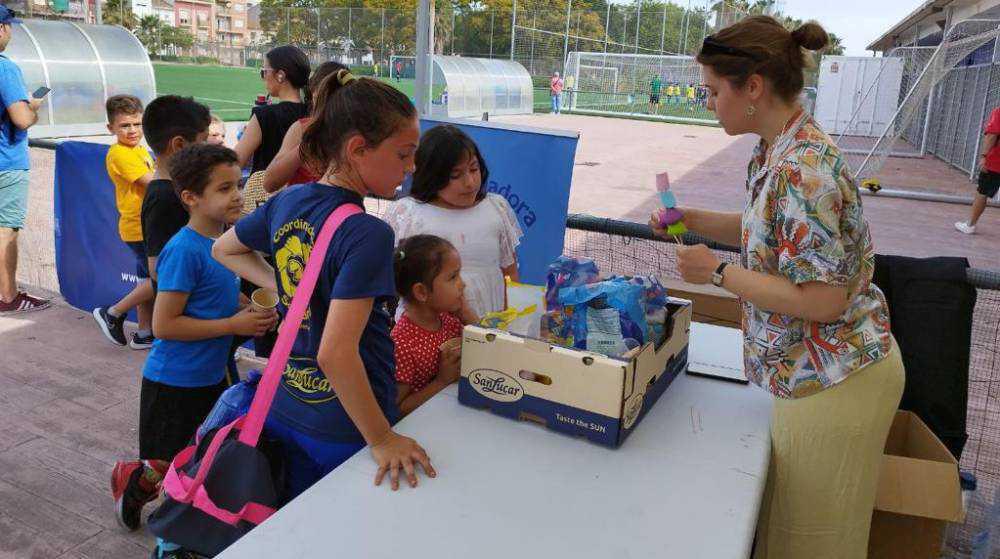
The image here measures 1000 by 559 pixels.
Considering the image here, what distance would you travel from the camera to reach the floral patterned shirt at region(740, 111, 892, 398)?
156cm

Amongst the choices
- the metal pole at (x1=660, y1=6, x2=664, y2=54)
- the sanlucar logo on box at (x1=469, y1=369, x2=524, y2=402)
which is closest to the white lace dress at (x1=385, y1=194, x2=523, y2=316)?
the sanlucar logo on box at (x1=469, y1=369, x2=524, y2=402)

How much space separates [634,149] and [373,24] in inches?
763

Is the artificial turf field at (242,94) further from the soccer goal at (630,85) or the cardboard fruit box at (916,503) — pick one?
the cardboard fruit box at (916,503)

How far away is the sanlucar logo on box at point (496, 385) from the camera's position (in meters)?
1.75

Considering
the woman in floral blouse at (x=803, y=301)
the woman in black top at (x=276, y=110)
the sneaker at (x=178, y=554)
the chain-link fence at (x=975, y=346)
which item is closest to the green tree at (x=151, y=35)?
the woman in black top at (x=276, y=110)

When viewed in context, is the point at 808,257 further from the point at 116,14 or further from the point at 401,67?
the point at 116,14

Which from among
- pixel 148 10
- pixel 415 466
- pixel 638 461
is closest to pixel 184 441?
pixel 415 466

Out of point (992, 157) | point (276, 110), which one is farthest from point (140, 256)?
point (992, 157)

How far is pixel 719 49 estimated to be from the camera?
1711 millimetres

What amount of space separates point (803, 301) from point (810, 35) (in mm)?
631

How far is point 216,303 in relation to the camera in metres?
2.45

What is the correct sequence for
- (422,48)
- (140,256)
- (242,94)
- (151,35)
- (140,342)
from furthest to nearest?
(151,35) → (242,94) → (422,48) → (140,342) → (140,256)

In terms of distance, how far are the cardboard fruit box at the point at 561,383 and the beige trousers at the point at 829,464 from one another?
13.8 inches

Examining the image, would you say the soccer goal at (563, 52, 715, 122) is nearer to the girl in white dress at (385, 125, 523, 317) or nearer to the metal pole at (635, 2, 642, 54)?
the metal pole at (635, 2, 642, 54)
